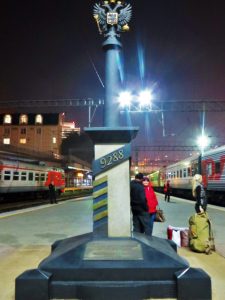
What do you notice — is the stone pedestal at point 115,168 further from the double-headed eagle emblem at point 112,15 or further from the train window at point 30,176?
the train window at point 30,176

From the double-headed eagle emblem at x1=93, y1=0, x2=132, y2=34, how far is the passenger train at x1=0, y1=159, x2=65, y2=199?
19.4 meters

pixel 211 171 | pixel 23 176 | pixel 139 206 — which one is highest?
pixel 211 171

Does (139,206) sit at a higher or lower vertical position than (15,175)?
lower

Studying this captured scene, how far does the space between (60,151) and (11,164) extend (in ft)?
218

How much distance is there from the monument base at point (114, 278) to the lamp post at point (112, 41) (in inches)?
91.4

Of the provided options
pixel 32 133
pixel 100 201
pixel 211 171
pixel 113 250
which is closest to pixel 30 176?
pixel 211 171

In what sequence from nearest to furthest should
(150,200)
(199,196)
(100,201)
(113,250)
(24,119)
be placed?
1. (113,250)
2. (100,201)
3. (199,196)
4. (150,200)
5. (24,119)

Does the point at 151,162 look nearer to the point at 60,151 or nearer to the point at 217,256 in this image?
the point at 60,151

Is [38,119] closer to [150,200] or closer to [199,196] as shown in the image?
[150,200]

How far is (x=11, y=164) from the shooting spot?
25.7 metres

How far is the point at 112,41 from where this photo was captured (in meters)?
6.31

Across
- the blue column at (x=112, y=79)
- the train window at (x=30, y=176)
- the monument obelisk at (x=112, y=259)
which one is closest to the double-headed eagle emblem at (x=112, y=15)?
the blue column at (x=112, y=79)

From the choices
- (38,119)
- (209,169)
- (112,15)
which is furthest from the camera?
(38,119)

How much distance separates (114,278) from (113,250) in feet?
1.74
